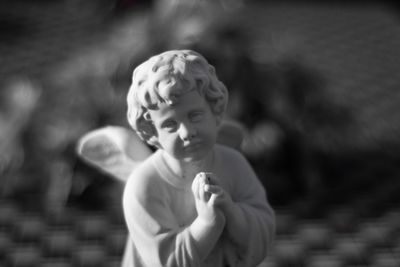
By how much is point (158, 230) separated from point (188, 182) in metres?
0.08

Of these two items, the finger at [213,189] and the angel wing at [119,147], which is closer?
the finger at [213,189]

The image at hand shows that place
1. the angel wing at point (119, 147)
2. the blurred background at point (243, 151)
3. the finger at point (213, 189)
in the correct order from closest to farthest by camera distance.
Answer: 1. the finger at point (213, 189)
2. the angel wing at point (119, 147)
3. the blurred background at point (243, 151)

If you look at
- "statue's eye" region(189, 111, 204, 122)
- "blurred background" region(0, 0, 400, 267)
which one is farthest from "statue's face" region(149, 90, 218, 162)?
"blurred background" region(0, 0, 400, 267)

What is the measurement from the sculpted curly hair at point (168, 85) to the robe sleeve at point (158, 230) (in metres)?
0.07

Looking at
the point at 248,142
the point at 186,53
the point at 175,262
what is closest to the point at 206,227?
the point at 175,262

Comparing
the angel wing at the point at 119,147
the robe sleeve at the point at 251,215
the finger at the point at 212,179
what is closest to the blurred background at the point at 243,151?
the angel wing at the point at 119,147

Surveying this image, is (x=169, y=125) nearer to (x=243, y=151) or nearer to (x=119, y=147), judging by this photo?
(x=119, y=147)

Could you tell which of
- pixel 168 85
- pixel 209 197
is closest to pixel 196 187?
pixel 209 197

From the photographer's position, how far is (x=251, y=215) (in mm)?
997

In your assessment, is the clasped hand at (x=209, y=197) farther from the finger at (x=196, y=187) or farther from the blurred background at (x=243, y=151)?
the blurred background at (x=243, y=151)

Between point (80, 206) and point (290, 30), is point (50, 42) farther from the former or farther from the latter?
point (80, 206)

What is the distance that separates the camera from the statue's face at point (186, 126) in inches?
37.1

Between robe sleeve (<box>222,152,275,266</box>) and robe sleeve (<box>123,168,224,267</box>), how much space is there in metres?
0.06

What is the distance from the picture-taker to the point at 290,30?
13.8ft
